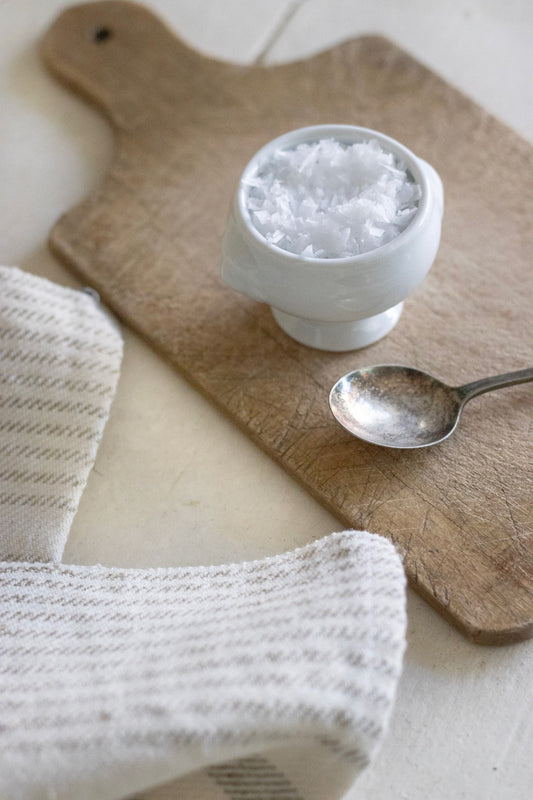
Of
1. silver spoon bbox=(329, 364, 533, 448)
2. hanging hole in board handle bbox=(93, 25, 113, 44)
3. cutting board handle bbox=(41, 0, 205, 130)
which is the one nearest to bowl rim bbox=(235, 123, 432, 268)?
silver spoon bbox=(329, 364, 533, 448)

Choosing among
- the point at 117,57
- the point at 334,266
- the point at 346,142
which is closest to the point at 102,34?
the point at 117,57

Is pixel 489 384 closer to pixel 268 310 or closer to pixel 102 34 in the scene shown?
pixel 268 310

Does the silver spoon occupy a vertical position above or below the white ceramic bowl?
below

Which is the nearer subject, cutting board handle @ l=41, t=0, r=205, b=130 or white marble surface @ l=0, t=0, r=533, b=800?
white marble surface @ l=0, t=0, r=533, b=800

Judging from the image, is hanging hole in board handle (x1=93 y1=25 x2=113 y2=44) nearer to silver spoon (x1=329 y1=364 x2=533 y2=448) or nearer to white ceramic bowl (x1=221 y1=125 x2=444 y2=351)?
white ceramic bowl (x1=221 y1=125 x2=444 y2=351)

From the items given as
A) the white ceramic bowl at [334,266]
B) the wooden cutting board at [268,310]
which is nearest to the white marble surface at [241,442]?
the wooden cutting board at [268,310]

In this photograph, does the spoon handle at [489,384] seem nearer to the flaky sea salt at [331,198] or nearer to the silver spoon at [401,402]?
the silver spoon at [401,402]

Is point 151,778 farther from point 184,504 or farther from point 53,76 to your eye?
point 53,76
